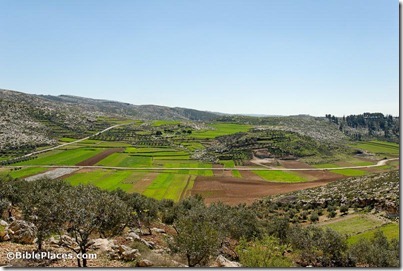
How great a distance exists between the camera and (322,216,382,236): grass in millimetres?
38069

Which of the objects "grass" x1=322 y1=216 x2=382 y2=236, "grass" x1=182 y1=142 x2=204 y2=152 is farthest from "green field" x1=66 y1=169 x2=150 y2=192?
"grass" x1=182 y1=142 x2=204 y2=152

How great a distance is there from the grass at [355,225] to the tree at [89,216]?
30.6 metres

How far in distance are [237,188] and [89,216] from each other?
6236 cm

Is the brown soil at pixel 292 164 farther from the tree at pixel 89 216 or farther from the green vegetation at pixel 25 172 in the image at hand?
the tree at pixel 89 216

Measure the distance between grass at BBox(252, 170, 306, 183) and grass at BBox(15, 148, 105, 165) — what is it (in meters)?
65.5

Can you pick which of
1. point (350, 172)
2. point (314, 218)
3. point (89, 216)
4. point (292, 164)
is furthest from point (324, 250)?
point (292, 164)

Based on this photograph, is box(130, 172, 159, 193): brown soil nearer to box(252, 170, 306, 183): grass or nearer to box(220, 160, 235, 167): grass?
box(220, 160, 235, 167): grass

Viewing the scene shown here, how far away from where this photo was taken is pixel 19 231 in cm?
2270

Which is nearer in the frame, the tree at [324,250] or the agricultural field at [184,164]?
the tree at [324,250]

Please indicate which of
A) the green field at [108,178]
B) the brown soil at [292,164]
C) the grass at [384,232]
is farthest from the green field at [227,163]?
the grass at [384,232]

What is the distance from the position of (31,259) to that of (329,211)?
4456 centimetres

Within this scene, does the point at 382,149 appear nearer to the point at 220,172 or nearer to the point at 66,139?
the point at 220,172

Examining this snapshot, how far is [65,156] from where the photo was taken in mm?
113750

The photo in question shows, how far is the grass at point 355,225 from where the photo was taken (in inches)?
1499
